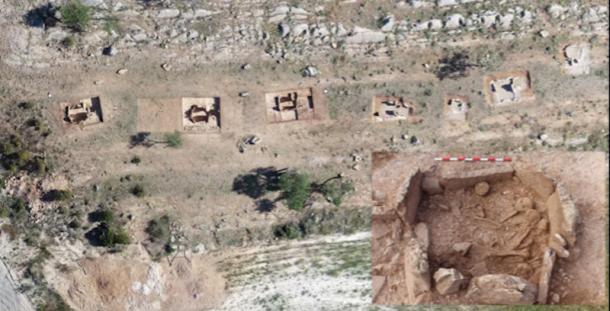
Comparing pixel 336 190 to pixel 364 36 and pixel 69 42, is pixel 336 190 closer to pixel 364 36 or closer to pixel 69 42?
pixel 364 36

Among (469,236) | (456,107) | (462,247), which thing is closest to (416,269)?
(462,247)

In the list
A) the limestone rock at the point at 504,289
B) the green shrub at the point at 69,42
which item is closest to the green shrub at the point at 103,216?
the green shrub at the point at 69,42

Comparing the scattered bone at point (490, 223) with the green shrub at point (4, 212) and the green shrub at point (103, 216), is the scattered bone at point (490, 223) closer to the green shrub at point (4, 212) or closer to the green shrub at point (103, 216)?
the green shrub at point (103, 216)

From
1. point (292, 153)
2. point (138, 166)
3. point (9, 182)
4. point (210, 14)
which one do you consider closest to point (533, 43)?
point (292, 153)

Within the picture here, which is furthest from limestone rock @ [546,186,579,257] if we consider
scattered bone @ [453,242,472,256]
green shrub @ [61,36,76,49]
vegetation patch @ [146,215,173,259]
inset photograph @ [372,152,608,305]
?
green shrub @ [61,36,76,49]

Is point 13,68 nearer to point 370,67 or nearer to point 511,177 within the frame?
point 370,67
